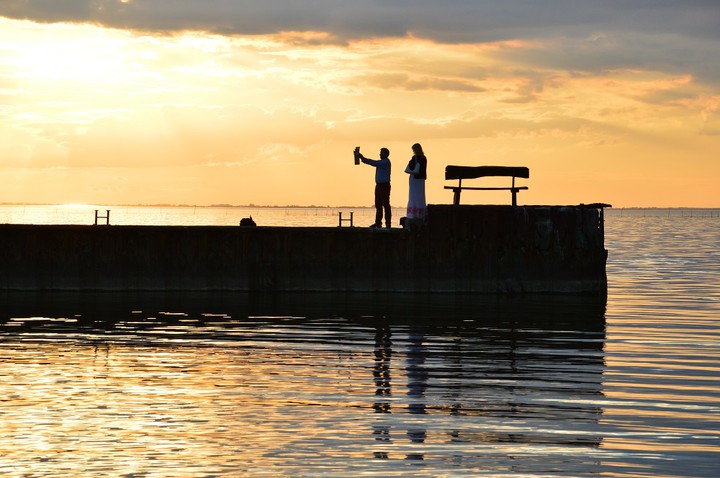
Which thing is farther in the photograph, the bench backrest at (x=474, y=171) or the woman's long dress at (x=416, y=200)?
the bench backrest at (x=474, y=171)

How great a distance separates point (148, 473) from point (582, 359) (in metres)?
9.26

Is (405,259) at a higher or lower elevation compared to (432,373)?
higher

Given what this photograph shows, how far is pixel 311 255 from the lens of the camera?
27.0 m

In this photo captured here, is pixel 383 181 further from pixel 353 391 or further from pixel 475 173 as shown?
pixel 353 391

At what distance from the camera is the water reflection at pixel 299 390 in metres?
9.82

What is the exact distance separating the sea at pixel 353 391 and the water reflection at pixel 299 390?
0.04m

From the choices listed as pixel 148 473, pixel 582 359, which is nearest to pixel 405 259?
pixel 582 359

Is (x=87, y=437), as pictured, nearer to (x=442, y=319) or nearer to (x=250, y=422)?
(x=250, y=422)

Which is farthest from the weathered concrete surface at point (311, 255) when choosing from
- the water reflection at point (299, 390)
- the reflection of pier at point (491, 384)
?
the reflection of pier at point (491, 384)

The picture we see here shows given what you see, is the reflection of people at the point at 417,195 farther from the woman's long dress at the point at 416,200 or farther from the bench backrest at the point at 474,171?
the bench backrest at the point at 474,171

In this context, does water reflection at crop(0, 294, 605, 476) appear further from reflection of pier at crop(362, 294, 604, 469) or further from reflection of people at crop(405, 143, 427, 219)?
reflection of people at crop(405, 143, 427, 219)

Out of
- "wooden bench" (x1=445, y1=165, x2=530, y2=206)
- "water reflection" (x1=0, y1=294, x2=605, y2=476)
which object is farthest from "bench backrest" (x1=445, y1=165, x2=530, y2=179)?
"water reflection" (x1=0, y1=294, x2=605, y2=476)

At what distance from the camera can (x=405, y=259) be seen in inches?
1061

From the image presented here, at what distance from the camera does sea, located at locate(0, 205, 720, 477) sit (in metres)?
9.74
